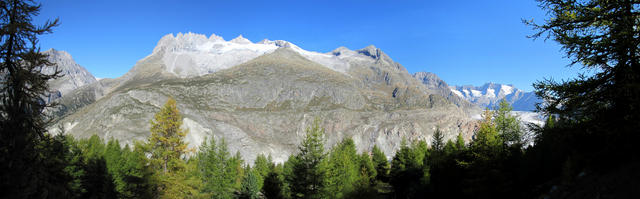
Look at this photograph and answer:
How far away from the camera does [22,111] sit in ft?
29.7

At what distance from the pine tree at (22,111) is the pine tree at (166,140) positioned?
9.88m

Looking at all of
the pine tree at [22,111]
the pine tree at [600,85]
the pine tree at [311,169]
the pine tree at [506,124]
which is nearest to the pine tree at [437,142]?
the pine tree at [506,124]

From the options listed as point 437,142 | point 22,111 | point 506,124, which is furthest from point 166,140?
point 437,142

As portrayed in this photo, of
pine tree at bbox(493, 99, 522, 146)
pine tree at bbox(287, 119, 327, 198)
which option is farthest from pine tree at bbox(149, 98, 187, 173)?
pine tree at bbox(493, 99, 522, 146)

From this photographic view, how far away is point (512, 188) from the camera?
777 inches

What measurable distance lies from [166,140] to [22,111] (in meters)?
10.5

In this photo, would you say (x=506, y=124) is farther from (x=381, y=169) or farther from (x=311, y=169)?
(x=381, y=169)

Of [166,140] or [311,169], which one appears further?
[311,169]

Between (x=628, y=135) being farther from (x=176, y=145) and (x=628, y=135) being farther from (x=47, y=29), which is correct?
(x=176, y=145)

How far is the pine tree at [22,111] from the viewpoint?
8.36 m

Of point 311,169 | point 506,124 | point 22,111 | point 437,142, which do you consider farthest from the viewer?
point 437,142

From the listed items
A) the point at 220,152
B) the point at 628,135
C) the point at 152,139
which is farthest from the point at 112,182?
the point at 628,135

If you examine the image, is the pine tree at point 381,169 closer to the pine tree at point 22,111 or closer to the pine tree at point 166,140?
the pine tree at point 166,140

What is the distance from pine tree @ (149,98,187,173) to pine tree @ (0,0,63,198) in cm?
988
